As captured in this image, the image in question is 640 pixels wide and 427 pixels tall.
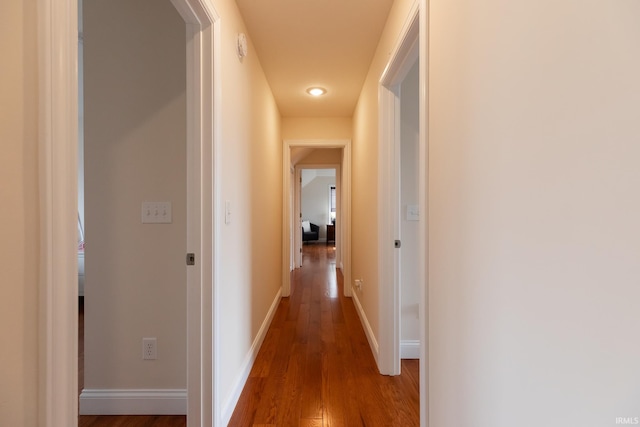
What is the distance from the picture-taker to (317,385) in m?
1.95

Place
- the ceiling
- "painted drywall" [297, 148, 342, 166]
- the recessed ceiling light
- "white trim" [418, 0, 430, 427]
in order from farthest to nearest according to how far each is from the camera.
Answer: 1. "painted drywall" [297, 148, 342, 166]
2. the recessed ceiling light
3. the ceiling
4. "white trim" [418, 0, 430, 427]

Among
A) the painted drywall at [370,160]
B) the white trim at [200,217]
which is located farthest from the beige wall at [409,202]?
the white trim at [200,217]

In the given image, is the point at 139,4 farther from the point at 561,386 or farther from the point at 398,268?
the point at 561,386

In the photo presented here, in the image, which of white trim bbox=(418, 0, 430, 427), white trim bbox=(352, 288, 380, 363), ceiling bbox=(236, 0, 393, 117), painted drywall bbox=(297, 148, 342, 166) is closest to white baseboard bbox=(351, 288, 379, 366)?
white trim bbox=(352, 288, 380, 363)

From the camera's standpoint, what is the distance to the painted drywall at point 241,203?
156 cm

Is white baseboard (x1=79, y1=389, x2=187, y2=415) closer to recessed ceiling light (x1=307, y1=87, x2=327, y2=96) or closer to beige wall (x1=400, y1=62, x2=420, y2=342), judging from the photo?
beige wall (x1=400, y1=62, x2=420, y2=342)

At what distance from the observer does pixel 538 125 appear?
621mm

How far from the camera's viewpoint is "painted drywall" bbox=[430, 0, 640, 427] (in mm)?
469

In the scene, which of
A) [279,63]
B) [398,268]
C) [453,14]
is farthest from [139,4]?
[398,268]

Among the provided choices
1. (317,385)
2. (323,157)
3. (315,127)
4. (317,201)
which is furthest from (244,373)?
(317,201)

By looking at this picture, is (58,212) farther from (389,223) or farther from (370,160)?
(370,160)

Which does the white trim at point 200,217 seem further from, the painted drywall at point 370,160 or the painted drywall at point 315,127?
the painted drywall at point 315,127

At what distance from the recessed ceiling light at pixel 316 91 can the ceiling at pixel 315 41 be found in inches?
2.1

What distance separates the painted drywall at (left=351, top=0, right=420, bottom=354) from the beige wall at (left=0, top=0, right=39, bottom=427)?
62.0 inches
